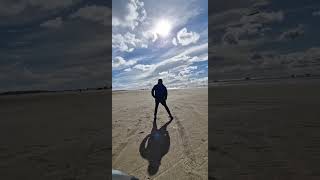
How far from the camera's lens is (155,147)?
6.43 metres

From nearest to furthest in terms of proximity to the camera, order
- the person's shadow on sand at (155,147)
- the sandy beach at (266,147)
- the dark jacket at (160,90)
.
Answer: the sandy beach at (266,147), the person's shadow on sand at (155,147), the dark jacket at (160,90)

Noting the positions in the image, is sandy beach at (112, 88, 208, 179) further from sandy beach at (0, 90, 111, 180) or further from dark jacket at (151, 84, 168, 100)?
dark jacket at (151, 84, 168, 100)

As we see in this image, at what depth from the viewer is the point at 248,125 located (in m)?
8.28

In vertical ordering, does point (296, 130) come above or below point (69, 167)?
above

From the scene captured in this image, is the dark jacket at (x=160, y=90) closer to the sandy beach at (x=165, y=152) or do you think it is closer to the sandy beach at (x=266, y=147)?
the sandy beach at (x=165, y=152)

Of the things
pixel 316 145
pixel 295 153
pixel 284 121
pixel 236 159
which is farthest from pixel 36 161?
pixel 284 121

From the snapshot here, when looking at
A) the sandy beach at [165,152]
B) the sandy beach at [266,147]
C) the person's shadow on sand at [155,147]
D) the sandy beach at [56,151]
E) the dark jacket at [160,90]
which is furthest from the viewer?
the dark jacket at [160,90]

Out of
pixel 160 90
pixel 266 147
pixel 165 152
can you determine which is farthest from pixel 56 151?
pixel 266 147

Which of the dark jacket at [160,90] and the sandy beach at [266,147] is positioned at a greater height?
the dark jacket at [160,90]

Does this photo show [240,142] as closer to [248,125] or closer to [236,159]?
[236,159]

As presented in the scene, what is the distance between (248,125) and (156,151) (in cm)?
324

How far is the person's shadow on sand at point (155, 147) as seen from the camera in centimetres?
539

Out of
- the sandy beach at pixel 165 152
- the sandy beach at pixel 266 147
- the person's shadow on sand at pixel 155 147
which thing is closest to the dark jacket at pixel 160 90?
the sandy beach at pixel 165 152

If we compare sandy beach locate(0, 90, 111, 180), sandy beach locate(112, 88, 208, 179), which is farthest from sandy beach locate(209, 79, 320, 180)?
sandy beach locate(0, 90, 111, 180)
